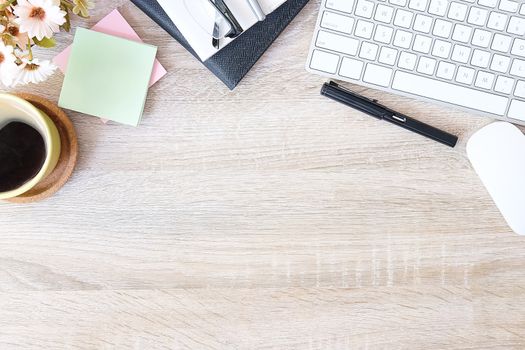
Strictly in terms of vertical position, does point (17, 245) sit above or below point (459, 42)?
below

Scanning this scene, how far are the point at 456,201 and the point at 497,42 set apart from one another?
7.5 inches

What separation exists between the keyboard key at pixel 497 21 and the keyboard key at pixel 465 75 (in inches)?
2.1

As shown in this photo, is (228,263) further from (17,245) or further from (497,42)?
(497,42)

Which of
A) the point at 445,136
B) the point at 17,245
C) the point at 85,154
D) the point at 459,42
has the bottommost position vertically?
the point at 17,245

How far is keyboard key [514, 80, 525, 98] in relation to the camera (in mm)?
708

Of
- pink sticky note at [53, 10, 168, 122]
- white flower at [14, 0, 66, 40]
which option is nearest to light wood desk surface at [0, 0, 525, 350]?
pink sticky note at [53, 10, 168, 122]

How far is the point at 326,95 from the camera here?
28.5 inches

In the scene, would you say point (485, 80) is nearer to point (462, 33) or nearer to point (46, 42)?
point (462, 33)

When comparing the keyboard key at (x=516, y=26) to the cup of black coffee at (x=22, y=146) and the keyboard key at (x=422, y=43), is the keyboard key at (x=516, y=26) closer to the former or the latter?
the keyboard key at (x=422, y=43)

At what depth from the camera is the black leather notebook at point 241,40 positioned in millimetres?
717

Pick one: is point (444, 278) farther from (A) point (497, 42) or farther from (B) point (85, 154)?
(B) point (85, 154)

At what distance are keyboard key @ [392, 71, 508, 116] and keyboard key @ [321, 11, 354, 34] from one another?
8cm

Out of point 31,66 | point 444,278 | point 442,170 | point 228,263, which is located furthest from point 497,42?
point 31,66

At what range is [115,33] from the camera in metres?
0.73
